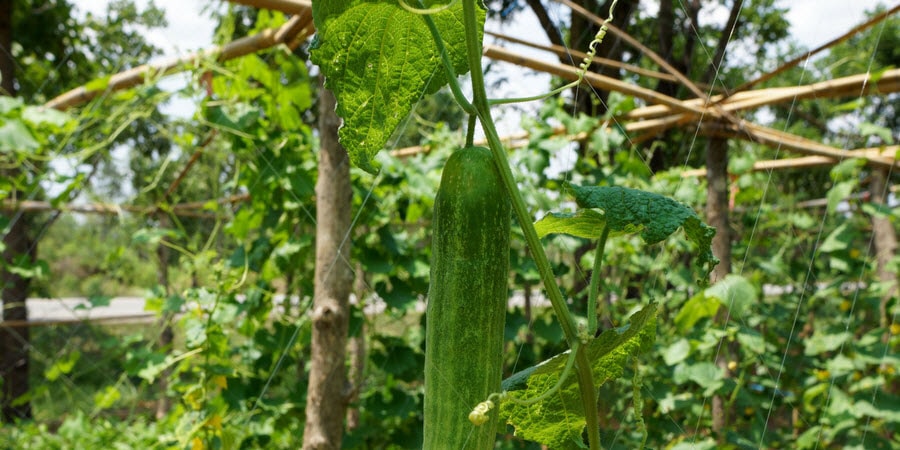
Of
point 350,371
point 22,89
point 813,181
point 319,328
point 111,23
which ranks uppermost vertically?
point 111,23

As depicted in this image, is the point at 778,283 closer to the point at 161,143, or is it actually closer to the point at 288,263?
the point at 288,263

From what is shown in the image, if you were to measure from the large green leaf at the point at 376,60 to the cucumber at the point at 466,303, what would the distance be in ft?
0.28

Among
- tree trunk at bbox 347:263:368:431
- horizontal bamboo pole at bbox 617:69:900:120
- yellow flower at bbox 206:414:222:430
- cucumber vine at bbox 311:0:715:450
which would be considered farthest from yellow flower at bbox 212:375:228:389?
cucumber vine at bbox 311:0:715:450

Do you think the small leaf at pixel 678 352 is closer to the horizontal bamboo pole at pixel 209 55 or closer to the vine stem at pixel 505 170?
the horizontal bamboo pole at pixel 209 55

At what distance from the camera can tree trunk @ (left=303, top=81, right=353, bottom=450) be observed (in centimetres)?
141

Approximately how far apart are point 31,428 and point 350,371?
1592mm

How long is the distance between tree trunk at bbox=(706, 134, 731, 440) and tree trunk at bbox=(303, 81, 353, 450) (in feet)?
3.69

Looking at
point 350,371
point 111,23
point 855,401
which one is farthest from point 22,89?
point 855,401

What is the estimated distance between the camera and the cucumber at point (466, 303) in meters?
0.42

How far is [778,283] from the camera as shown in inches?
122

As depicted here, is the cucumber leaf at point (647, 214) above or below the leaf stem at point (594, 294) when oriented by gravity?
above

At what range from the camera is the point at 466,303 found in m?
0.41

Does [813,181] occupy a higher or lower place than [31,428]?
higher

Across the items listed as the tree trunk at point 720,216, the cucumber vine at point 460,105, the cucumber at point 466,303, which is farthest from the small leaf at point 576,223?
the tree trunk at point 720,216
